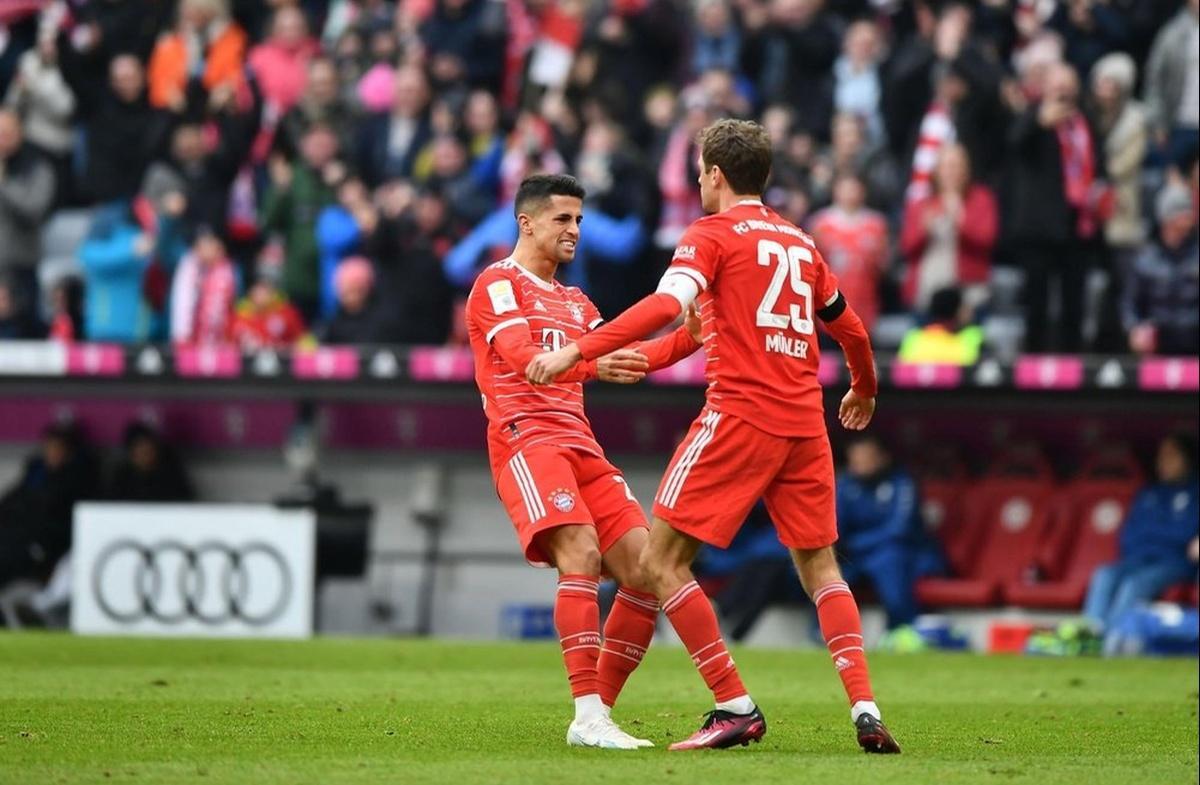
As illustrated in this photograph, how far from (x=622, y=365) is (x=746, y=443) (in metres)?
0.49

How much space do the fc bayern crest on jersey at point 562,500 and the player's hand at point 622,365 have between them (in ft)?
1.53

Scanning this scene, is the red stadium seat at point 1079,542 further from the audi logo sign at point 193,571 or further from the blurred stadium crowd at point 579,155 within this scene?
the audi logo sign at point 193,571

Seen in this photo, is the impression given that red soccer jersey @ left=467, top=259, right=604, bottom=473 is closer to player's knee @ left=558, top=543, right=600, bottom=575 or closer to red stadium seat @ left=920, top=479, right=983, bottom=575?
player's knee @ left=558, top=543, right=600, bottom=575

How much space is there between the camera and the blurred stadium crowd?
15.3 m

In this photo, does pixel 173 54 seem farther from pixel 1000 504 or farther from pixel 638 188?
pixel 1000 504

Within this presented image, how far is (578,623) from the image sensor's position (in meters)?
7.47

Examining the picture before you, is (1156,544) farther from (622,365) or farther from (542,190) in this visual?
(622,365)

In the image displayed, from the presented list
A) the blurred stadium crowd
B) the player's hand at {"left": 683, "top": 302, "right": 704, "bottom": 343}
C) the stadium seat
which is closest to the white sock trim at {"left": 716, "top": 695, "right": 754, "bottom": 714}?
the player's hand at {"left": 683, "top": 302, "right": 704, "bottom": 343}

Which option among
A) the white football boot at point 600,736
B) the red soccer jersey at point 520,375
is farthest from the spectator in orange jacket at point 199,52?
the white football boot at point 600,736

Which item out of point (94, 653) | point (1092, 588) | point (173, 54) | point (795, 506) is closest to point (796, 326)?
point (795, 506)

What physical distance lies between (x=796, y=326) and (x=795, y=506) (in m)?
0.61

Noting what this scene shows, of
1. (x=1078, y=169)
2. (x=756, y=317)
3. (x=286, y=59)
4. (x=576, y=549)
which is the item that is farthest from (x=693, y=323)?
(x=286, y=59)

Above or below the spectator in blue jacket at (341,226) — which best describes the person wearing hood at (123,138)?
above

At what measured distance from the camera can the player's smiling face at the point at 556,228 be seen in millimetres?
7789
